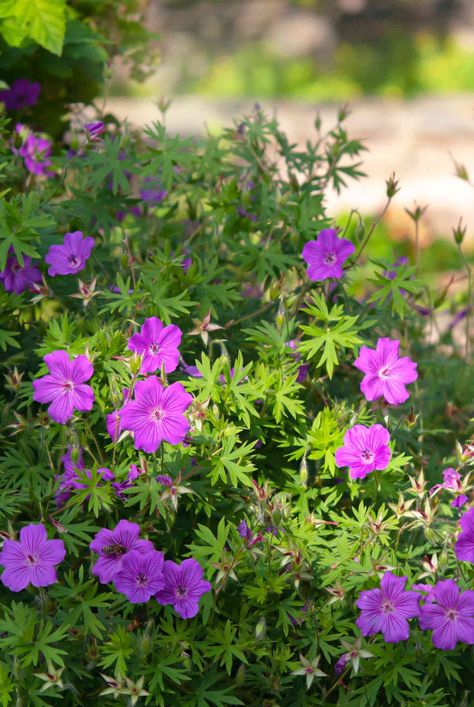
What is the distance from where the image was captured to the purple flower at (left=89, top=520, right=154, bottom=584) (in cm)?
154

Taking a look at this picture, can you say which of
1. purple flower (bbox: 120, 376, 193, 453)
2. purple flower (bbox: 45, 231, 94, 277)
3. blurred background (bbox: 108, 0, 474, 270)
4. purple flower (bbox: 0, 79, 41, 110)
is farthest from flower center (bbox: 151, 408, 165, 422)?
blurred background (bbox: 108, 0, 474, 270)

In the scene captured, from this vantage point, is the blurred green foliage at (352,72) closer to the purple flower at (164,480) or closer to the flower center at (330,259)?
the flower center at (330,259)

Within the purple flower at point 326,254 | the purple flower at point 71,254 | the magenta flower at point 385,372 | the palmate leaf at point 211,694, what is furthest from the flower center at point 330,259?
the palmate leaf at point 211,694

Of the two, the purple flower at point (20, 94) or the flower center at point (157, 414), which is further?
the purple flower at point (20, 94)

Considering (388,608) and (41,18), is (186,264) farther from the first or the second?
(388,608)

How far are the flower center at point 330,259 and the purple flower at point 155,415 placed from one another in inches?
20.1

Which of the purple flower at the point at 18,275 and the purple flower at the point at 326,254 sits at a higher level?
the purple flower at the point at 326,254

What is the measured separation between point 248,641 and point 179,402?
431 mm

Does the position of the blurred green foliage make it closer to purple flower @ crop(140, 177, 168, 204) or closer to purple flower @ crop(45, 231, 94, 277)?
purple flower @ crop(140, 177, 168, 204)

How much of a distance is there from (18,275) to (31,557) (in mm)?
658

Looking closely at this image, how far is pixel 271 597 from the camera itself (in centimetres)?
165

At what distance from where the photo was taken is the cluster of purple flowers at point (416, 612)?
1549 mm

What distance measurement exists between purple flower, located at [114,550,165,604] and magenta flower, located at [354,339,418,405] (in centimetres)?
52

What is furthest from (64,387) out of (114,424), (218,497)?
(218,497)
